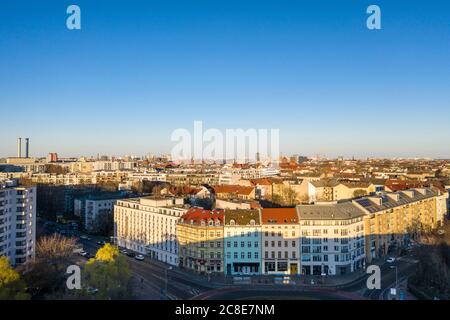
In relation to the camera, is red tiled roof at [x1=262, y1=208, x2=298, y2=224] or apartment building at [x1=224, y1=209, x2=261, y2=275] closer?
apartment building at [x1=224, y1=209, x2=261, y2=275]

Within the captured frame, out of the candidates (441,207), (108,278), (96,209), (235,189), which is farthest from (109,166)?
(108,278)

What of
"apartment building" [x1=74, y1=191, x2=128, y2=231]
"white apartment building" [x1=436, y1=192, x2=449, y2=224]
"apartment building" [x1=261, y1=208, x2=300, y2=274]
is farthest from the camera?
"white apartment building" [x1=436, y1=192, x2=449, y2=224]

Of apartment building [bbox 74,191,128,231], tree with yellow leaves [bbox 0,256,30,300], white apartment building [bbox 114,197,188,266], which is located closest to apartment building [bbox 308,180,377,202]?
white apartment building [bbox 114,197,188,266]

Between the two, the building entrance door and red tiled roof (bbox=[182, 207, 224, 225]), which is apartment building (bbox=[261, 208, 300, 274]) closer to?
the building entrance door

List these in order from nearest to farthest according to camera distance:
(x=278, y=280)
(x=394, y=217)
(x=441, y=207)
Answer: (x=278, y=280), (x=394, y=217), (x=441, y=207)

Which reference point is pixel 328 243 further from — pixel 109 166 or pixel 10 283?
pixel 109 166
